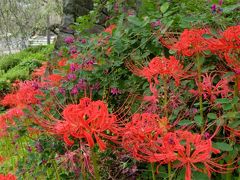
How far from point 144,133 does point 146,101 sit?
2.00 feet

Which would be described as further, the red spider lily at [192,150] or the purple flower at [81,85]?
the purple flower at [81,85]

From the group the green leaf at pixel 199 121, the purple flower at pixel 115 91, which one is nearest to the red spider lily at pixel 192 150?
the green leaf at pixel 199 121

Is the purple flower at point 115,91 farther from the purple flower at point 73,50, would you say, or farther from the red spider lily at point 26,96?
the purple flower at point 73,50

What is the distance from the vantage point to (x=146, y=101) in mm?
2021

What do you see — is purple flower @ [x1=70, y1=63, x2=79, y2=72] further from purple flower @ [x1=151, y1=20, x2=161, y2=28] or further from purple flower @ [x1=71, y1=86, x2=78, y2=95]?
purple flower @ [x1=151, y1=20, x2=161, y2=28]

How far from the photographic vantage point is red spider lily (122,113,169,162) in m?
1.42

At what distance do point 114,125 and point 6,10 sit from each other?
16.3 m

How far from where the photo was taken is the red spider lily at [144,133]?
1422 mm

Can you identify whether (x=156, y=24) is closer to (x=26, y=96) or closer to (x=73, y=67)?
(x=73, y=67)

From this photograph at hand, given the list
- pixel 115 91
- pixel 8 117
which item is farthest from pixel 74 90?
pixel 8 117

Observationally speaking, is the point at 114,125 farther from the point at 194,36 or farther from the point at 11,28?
the point at 11,28

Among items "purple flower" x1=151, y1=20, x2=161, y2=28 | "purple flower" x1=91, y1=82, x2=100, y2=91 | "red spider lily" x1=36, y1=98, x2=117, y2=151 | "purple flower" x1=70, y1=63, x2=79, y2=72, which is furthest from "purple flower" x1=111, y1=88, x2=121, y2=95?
"red spider lily" x1=36, y1=98, x2=117, y2=151

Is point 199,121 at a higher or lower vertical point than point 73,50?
higher

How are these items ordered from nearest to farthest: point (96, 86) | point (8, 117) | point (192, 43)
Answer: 1. point (192, 43)
2. point (96, 86)
3. point (8, 117)
